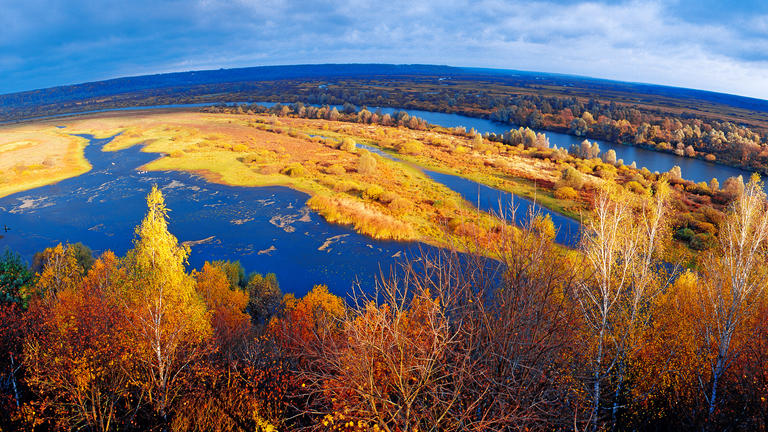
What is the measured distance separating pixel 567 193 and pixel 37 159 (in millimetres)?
74465

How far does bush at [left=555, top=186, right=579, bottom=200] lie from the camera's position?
154ft

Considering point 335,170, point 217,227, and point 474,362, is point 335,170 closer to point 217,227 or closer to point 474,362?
point 217,227

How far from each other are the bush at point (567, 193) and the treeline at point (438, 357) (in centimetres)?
3080

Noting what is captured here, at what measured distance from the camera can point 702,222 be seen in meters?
37.0

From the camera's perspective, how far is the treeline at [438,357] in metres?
7.67

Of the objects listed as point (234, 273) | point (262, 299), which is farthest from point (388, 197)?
point (262, 299)

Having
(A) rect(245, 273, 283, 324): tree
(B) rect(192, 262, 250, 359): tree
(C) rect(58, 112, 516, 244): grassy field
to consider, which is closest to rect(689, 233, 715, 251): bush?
(C) rect(58, 112, 516, 244): grassy field

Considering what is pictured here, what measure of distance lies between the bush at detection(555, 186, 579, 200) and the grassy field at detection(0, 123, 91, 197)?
63059mm

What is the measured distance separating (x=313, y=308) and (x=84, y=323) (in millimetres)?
10980

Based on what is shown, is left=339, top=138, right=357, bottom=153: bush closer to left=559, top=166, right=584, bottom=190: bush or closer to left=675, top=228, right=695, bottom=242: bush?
left=559, top=166, right=584, bottom=190: bush

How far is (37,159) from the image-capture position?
56875 millimetres

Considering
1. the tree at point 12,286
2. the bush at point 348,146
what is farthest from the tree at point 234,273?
the bush at point 348,146

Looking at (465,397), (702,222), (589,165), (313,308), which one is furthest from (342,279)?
(589,165)

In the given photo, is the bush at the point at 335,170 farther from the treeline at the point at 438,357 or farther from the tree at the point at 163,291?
the tree at the point at 163,291
